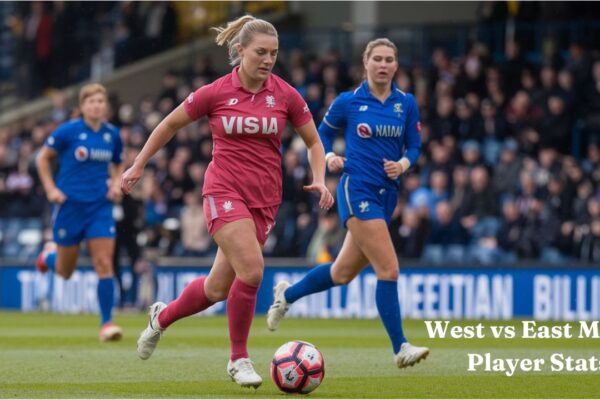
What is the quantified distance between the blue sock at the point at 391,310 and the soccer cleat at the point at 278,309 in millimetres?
1402

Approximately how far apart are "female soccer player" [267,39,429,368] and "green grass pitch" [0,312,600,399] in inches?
32.8

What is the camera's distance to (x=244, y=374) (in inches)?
333

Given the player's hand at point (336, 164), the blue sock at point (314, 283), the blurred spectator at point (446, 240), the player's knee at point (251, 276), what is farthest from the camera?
the blurred spectator at point (446, 240)

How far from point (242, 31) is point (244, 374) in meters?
2.20

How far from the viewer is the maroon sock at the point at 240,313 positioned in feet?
28.2

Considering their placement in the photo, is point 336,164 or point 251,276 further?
point 336,164

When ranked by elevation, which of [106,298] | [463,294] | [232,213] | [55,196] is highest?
[232,213]

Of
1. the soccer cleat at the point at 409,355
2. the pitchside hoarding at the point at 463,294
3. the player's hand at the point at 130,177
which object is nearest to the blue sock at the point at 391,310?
the soccer cleat at the point at 409,355

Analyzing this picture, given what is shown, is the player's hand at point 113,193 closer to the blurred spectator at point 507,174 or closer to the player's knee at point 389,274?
the player's knee at point 389,274

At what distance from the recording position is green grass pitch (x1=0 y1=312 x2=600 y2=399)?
8453 millimetres

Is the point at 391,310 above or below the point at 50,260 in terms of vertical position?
above

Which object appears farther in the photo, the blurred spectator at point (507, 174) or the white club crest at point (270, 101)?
the blurred spectator at point (507, 174)

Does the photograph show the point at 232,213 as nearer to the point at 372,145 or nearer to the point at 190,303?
the point at 190,303

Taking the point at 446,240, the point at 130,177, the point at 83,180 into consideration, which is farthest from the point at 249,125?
the point at 446,240
